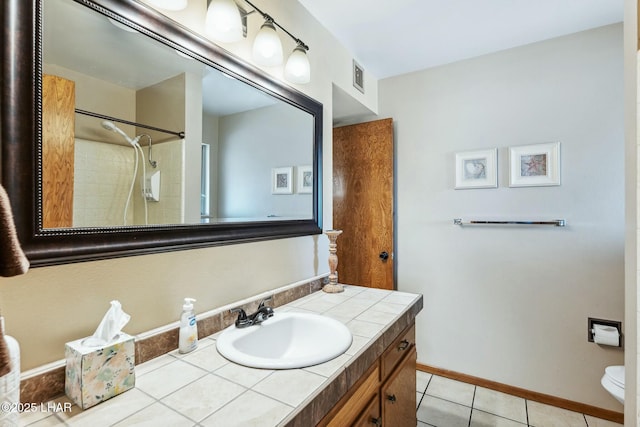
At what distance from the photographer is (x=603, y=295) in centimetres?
192

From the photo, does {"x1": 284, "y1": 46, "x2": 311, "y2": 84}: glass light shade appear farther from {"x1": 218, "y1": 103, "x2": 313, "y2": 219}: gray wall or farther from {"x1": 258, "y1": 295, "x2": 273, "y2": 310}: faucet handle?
{"x1": 258, "y1": 295, "x2": 273, "y2": 310}: faucet handle

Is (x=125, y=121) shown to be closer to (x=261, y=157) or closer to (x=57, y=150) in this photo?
(x=57, y=150)

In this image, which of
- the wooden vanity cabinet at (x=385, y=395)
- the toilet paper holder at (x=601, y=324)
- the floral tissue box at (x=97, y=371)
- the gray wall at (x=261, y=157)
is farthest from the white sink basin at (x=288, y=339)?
the toilet paper holder at (x=601, y=324)

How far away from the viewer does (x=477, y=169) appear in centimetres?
229

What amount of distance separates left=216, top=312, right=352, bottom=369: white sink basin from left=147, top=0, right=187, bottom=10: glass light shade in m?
1.13

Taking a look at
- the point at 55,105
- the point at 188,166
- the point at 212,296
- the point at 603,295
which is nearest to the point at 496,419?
the point at 603,295

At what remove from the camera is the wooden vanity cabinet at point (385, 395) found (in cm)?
98

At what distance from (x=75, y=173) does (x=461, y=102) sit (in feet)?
8.00

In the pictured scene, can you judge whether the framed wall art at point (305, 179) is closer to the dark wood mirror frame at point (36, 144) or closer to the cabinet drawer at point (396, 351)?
the dark wood mirror frame at point (36, 144)

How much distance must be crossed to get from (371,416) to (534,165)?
193cm

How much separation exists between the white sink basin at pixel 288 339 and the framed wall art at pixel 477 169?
1.64m

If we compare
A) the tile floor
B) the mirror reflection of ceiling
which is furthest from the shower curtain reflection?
the tile floor

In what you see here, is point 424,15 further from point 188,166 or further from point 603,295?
point 603,295

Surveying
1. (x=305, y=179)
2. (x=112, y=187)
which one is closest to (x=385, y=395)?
(x=305, y=179)
